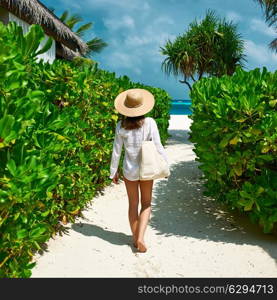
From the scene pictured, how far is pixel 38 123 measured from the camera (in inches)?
104

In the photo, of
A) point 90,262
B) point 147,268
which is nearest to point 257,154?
point 147,268

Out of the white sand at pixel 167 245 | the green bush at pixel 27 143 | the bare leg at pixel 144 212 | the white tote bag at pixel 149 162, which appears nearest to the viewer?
the green bush at pixel 27 143

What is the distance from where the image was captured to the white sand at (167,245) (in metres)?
3.53

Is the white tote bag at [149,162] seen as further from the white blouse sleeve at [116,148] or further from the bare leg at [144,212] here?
the white blouse sleeve at [116,148]

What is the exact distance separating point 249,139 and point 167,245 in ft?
5.21

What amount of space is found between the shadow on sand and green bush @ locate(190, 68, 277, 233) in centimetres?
35

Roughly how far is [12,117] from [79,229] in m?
2.82

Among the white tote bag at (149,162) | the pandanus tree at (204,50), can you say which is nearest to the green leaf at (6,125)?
the white tote bag at (149,162)

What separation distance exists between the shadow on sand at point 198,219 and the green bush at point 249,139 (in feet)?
1.16

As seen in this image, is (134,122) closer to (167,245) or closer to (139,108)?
(139,108)

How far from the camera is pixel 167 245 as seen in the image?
4254 millimetres

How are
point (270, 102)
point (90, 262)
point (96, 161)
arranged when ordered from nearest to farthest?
1. point (90, 262)
2. point (270, 102)
3. point (96, 161)

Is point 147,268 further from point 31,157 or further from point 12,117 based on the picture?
point 12,117

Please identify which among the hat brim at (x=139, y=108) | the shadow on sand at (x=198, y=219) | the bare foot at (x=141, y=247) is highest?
the hat brim at (x=139, y=108)
